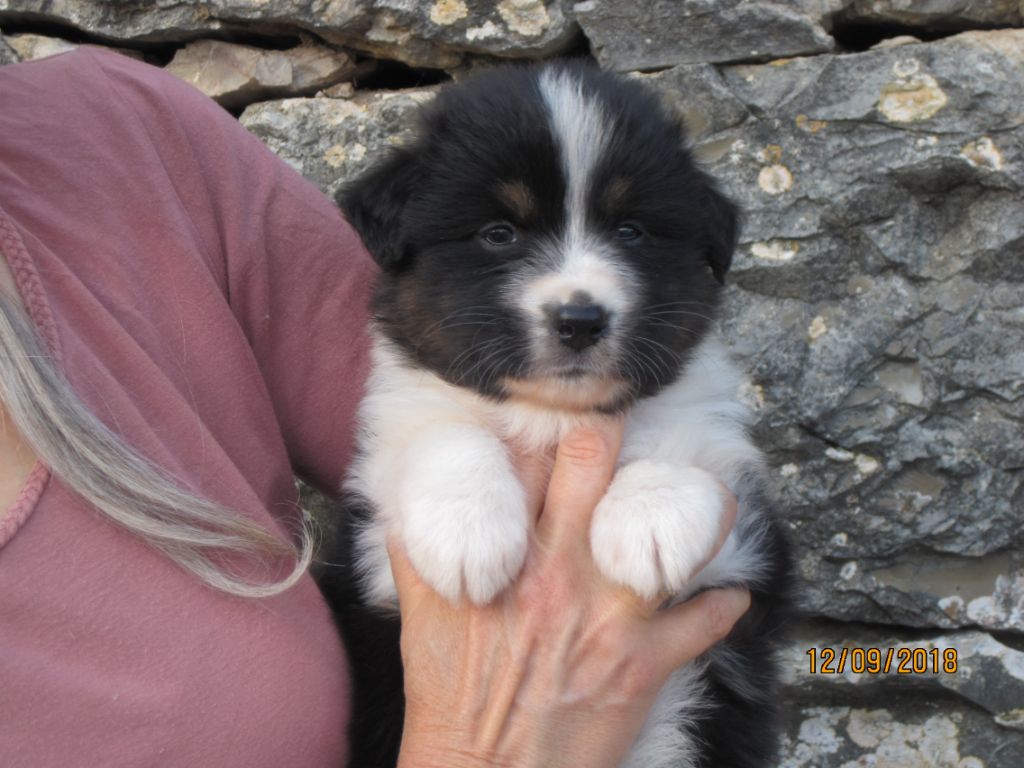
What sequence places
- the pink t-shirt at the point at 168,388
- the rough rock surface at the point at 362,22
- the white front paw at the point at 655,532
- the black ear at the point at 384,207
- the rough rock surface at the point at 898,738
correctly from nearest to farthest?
the pink t-shirt at the point at 168,388 → the white front paw at the point at 655,532 → the black ear at the point at 384,207 → the rough rock surface at the point at 362,22 → the rough rock surface at the point at 898,738

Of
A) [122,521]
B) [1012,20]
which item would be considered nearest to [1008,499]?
[1012,20]

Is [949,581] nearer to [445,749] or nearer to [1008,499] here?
[1008,499]

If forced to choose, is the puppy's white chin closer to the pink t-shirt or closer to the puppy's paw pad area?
the puppy's paw pad area

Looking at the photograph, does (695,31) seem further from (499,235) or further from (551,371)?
(551,371)

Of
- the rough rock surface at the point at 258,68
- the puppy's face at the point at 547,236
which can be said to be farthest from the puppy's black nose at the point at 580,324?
the rough rock surface at the point at 258,68

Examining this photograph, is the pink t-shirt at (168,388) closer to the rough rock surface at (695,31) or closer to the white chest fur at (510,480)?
the white chest fur at (510,480)

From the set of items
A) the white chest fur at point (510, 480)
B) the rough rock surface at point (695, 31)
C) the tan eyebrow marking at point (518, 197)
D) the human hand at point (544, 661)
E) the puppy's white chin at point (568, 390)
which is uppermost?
the rough rock surface at point (695, 31)

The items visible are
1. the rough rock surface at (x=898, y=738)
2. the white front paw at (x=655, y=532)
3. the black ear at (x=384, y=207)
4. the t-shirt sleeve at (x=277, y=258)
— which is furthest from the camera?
the rough rock surface at (x=898, y=738)

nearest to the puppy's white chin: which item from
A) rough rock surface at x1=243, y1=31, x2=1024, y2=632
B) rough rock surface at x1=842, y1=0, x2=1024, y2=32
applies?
rough rock surface at x1=243, y1=31, x2=1024, y2=632
